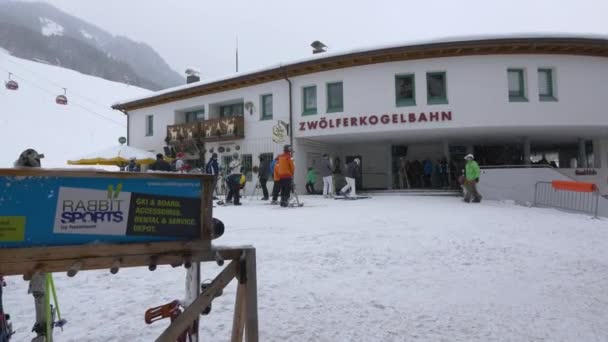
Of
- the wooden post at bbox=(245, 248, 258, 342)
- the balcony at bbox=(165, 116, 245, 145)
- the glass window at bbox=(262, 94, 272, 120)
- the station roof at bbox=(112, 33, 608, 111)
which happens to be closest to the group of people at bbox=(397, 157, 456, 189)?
the station roof at bbox=(112, 33, 608, 111)

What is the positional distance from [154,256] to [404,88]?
1549 cm

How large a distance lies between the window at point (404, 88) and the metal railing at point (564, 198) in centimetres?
626

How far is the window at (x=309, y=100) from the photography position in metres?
17.1

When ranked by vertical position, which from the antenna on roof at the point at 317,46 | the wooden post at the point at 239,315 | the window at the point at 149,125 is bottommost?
the wooden post at the point at 239,315

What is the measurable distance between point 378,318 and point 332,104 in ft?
47.8

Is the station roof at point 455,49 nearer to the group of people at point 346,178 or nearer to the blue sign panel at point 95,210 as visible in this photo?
the group of people at point 346,178

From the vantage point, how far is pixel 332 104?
16.8 meters

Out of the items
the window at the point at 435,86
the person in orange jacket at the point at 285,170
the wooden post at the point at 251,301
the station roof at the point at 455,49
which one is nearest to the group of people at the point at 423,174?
the window at the point at 435,86

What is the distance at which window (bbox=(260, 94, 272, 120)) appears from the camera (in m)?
18.5

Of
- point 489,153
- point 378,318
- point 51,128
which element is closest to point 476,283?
point 378,318

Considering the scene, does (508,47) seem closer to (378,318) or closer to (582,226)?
(582,226)

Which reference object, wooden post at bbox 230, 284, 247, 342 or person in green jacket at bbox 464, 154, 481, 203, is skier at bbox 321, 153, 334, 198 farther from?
wooden post at bbox 230, 284, 247, 342

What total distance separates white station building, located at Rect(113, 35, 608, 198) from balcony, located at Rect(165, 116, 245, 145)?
63mm

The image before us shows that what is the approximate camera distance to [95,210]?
1807mm
